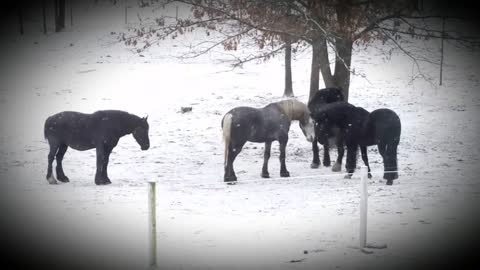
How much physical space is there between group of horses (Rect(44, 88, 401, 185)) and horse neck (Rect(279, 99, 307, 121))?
6.8 inches

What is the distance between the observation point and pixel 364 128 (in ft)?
40.7

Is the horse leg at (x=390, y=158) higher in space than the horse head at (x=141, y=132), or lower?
lower

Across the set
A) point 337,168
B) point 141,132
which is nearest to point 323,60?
point 337,168

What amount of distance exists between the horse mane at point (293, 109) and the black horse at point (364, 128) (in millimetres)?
319

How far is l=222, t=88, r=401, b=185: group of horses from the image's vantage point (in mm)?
12109

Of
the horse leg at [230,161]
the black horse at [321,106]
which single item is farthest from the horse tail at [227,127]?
the black horse at [321,106]

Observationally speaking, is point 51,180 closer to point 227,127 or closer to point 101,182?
point 101,182

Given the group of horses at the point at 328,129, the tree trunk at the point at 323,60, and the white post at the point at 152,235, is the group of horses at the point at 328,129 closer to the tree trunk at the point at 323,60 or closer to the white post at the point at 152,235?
the tree trunk at the point at 323,60

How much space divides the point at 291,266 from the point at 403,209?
337cm

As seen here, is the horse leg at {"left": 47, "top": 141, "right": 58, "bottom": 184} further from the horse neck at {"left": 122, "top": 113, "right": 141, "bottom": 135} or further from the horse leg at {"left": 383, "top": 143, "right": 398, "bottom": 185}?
the horse leg at {"left": 383, "top": 143, "right": 398, "bottom": 185}

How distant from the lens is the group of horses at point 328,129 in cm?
1211

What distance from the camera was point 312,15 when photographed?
14289 mm

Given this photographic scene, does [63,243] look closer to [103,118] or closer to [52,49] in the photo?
[103,118]

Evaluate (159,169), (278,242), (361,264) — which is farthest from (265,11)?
(361,264)
